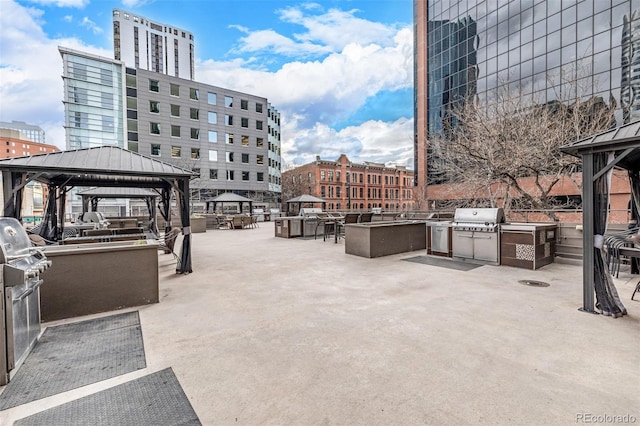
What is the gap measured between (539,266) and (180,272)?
8450 millimetres

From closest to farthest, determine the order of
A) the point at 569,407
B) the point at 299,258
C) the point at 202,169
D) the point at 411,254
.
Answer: the point at 569,407 → the point at 299,258 → the point at 411,254 → the point at 202,169

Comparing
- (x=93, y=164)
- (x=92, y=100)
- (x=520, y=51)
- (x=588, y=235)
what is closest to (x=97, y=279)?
(x=93, y=164)

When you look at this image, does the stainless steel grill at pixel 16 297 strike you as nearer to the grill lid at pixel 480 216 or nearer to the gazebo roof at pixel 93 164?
the gazebo roof at pixel 93 164

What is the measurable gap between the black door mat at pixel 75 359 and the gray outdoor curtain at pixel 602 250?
568cm

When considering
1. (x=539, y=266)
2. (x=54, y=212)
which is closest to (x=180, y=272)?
(x=54, y=212)

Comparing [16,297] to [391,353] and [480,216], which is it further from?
[480,216]

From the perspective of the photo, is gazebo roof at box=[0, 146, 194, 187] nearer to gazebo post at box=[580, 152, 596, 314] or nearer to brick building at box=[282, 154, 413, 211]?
gazebo post at box=[580, 152, 596, 314]

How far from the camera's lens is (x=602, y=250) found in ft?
12.6

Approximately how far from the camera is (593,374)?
242 centimetres

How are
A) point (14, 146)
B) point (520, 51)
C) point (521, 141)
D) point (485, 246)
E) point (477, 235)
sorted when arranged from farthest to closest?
point (14, 146) < point (520, 51) < point (521, 141) < point (477, 235) < point (485, 246)

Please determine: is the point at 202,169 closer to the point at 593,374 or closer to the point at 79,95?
the point at 79,95

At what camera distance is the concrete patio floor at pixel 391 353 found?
79.4 inches

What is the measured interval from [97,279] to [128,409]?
2.76m

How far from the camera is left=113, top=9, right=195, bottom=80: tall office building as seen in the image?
78.9m
